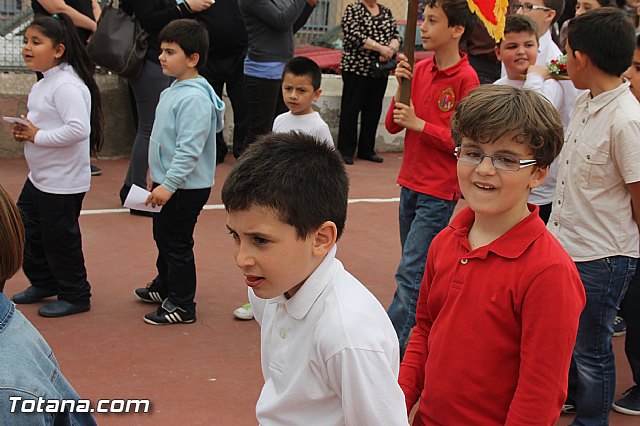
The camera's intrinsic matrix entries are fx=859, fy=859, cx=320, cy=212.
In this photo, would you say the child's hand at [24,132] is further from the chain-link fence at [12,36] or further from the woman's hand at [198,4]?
the chain-link fence at [12,36]

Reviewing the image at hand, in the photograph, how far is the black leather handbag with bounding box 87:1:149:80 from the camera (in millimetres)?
6812

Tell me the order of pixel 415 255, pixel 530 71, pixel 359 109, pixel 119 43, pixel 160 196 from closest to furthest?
pixel 415 255
pixel 160 196
pixel 530 71
pixel 119 43
pixel 359 109

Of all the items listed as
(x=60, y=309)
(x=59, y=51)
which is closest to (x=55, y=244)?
(x=60, y=309)

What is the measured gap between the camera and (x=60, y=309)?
16.1 ft

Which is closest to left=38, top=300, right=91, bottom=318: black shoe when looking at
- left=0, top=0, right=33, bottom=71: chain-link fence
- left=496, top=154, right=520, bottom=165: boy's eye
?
left=496, top=154, right=520, bottom=165: boy's eye

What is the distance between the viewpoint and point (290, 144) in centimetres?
218

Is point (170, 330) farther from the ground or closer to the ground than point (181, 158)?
closer to the ground

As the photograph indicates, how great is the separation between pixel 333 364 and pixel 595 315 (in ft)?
6.49

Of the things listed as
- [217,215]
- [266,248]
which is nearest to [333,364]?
[266,248]

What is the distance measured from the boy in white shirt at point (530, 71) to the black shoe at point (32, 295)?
2.86 meters

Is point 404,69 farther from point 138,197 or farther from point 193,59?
point 138,197

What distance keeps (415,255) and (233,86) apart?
5.16 metres

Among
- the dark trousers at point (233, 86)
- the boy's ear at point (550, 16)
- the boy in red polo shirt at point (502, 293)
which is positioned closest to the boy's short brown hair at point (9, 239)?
the boy in red polo shirt at point (502, 293)

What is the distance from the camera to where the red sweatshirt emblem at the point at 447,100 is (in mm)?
4277
